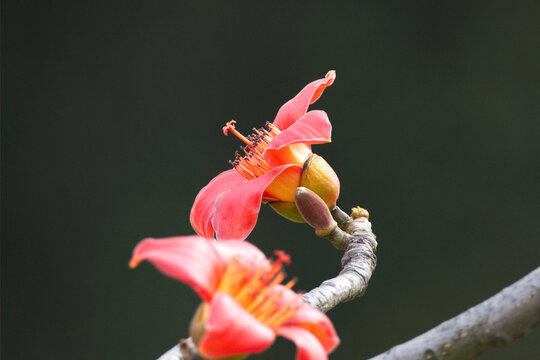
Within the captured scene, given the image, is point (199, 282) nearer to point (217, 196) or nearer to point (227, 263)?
point (227, 263)

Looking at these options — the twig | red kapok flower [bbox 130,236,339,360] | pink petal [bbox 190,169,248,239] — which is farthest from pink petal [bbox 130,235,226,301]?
pink petal [bbox 190,169,248,239]

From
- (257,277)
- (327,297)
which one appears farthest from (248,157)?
(257,277)

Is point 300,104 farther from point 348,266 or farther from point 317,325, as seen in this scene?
point 317,325

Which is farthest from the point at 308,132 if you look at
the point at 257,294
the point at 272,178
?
the point at 257,294

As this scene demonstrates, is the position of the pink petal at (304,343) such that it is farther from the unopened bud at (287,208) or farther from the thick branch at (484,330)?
the unopened bud at (287,208)

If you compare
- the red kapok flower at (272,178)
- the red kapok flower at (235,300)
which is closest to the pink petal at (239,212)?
the red kapok flower at (272,178)
